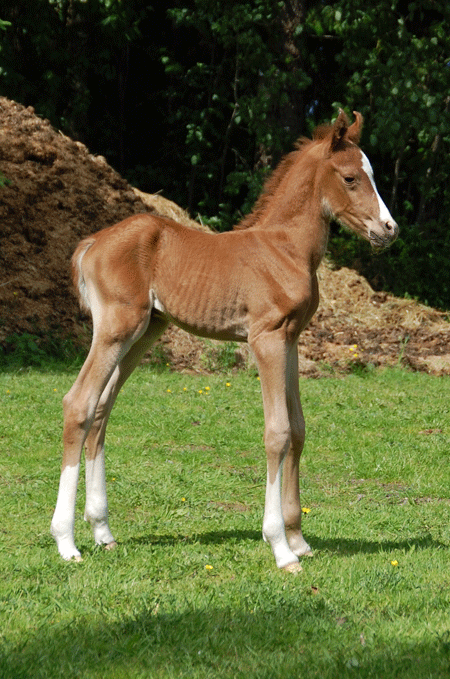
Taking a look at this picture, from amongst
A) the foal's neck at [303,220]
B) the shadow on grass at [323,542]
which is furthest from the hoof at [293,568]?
the foal's neck at [303,220]

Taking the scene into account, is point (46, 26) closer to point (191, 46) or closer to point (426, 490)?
point (191, 46)

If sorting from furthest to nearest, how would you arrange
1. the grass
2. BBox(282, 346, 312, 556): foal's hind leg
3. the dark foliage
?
the dark foliage → BBox(282, 346, 312, 556): foal's hind leg → the grass

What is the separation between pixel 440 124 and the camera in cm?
1387

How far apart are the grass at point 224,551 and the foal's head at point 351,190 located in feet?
6.55

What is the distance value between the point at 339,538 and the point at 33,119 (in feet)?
37.5

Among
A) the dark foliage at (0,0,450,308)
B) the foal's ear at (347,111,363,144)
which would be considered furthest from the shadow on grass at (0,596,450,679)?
the dark foliage at (0,0,450,308)

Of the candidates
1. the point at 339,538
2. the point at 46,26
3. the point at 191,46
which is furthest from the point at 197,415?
the point at 191,46

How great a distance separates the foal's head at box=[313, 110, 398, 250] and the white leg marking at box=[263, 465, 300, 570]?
5.14ft

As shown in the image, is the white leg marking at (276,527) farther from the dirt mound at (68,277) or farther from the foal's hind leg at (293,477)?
the dirt mound at (68,277)

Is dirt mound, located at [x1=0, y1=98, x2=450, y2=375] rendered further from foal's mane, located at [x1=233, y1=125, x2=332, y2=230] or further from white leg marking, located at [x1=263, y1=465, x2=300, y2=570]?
white leg marking, located at [x1=263, y1=465, x2=300, y2=570]

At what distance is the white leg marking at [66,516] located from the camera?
4621 mm

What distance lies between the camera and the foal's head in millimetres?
4797

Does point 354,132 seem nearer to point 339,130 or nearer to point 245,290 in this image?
point 339,130

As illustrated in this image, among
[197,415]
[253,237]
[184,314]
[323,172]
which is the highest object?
[323,172]
